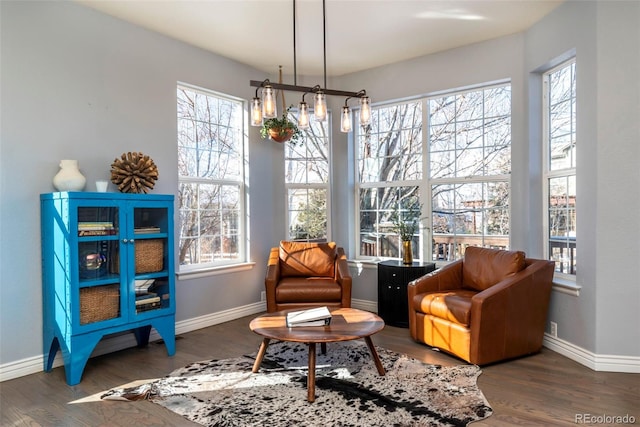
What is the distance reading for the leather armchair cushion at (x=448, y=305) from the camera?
122 inches

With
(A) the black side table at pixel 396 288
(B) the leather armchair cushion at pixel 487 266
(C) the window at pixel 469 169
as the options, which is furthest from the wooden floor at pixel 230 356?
(C) the window at pixel 469 169

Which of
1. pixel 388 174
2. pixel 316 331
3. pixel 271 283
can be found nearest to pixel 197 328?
pixel 271 283

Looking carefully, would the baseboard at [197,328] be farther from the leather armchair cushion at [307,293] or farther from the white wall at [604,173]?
the leather armchair cushion at [307,293]

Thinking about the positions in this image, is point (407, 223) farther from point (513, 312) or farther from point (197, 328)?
point (197, 328)

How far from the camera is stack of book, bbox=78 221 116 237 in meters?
2.90

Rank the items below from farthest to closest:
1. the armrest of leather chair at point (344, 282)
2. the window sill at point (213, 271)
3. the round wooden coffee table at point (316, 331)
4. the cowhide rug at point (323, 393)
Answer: the window sill at point (213, 271) → the armrest of leather chair at point (344, 282) → the round wooden coffee table at point (316, 331) → the cowhide rug at point (323, 393)

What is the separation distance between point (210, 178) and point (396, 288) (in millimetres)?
2219

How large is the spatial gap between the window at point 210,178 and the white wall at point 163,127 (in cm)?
24

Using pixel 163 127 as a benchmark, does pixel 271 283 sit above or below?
below

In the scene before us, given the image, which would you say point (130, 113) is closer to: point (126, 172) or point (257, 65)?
point (126, 172)

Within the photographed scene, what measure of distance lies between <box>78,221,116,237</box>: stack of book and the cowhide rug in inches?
42.3

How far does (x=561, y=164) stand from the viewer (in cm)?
359

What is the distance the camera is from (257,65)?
4.67 m

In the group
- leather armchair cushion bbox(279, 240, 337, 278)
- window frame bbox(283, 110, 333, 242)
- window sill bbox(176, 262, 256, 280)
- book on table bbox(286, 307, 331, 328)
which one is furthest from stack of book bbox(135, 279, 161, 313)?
window frame bbox(283, 110, 333, 242)
